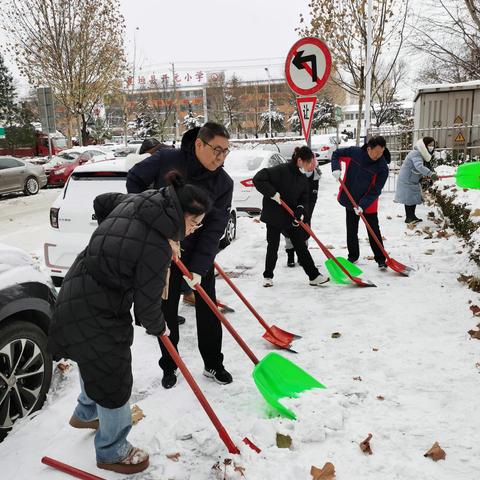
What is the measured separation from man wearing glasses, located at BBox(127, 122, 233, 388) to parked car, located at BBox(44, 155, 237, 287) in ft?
6.42

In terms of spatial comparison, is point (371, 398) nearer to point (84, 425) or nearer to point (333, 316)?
point (333, 316)

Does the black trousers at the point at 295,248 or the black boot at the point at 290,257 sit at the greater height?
the black trousers at the point at 295,248

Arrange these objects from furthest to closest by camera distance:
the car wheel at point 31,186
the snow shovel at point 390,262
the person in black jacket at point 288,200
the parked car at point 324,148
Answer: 1. the parked car at point 324,148
2. the car wheel at point 31,186
3. the snow shovel at point 390,262
4. the person in black jacket at point 288,200

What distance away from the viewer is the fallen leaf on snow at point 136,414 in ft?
10.3

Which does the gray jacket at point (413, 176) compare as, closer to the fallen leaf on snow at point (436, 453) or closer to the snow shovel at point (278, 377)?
the snow shovel at point (278, 377)

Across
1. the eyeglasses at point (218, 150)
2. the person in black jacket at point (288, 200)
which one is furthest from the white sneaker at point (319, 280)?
the eyeglasses at point (218, 150)

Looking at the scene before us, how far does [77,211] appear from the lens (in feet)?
17.7

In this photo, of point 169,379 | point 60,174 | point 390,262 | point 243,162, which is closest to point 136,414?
point 169,379

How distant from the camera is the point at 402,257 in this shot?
22.7ft

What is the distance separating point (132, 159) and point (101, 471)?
368 centimetres

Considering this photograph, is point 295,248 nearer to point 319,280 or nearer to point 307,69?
point 319,280

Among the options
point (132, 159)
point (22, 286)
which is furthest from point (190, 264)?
point (132, 159)

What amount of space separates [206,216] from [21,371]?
64.7 inches

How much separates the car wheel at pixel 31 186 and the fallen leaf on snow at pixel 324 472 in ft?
51.8
